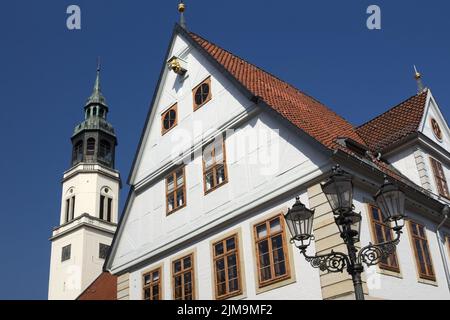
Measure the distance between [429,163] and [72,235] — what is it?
4229cm

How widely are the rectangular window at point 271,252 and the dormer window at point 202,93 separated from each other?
5.62m

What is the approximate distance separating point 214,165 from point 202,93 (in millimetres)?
2995

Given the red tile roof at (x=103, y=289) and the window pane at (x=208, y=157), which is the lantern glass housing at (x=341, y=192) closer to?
the window pane at (x=208, y=157)

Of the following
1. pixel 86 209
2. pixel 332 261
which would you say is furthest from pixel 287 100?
pixel 86 209

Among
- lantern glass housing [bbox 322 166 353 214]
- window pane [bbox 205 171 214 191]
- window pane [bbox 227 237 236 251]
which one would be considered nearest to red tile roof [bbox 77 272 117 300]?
window pane [bbox 205 171 214 191]

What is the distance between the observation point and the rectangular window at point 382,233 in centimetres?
1455

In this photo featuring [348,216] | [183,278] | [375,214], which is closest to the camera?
[348,216]

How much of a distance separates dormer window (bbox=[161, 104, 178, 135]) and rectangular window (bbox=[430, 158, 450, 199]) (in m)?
9.14

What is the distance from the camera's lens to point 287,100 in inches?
745

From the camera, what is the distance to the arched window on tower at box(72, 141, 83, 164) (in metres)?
59.4

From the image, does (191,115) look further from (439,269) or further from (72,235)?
(72,235)

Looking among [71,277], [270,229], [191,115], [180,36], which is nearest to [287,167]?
[270,229]

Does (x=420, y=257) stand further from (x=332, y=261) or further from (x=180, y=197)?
(x=180, y=197)

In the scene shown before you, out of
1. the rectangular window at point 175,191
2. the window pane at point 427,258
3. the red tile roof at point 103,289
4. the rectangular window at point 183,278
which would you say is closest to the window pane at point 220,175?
the rectangular window at point 175,191
